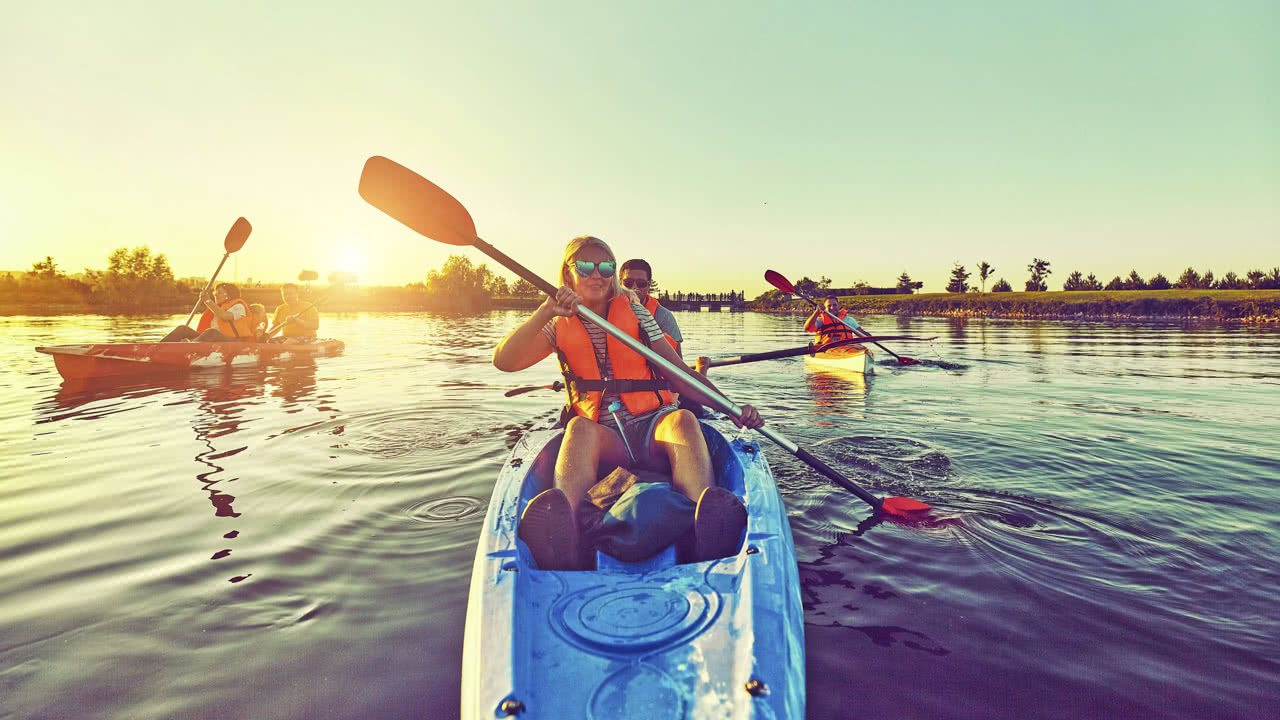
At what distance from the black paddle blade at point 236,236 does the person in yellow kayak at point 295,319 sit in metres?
1.67

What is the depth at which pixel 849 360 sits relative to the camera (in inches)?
464

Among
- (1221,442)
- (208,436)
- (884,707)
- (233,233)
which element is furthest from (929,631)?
(233,233)

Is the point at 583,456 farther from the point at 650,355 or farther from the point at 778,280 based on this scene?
the point at 778,280

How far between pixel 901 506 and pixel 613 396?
2.24 metres

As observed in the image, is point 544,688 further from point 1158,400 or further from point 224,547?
point 1158,400

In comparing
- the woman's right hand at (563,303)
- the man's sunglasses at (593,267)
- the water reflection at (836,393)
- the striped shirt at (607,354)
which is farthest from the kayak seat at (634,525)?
the water reflection at (836,393)

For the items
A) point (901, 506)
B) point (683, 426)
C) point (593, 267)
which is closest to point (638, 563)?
point (683, 426)

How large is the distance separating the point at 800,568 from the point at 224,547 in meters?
3.64

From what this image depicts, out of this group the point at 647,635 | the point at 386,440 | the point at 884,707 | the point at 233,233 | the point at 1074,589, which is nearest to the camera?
the point at 647,635

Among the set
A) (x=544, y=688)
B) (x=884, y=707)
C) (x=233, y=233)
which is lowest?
Answer: (x=884, y=707)

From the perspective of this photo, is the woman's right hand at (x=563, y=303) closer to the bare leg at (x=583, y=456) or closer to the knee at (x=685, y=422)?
the bare leg at (x=583, y=456)

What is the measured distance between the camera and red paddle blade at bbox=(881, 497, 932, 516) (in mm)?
3965

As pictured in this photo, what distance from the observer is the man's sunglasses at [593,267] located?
333cm

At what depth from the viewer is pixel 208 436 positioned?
256 inches
